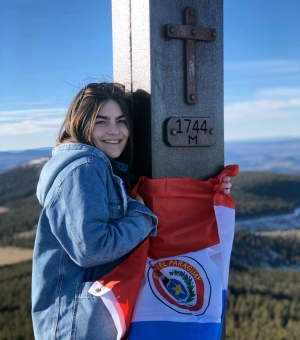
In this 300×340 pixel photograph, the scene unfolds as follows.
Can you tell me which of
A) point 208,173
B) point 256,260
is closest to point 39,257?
point 208,173

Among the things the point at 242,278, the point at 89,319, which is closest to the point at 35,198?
the point at 242,278

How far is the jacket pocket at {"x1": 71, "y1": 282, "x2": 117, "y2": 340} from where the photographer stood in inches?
53.8

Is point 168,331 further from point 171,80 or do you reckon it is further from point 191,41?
point 191,41

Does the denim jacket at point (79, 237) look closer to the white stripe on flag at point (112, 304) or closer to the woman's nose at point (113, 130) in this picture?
the white stripe on flag at point (112, 304)

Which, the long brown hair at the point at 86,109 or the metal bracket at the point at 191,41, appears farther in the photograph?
the metal bracket at the point at 191,41

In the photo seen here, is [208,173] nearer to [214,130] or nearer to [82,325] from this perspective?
[214,130]

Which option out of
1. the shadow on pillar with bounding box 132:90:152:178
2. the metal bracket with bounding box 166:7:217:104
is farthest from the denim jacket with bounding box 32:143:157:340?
the metal bracket with bounding box 166:7:217:104

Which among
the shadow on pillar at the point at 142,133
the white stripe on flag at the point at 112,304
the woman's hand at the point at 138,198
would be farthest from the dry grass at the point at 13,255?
the white stripe on flag at the point at 112,304

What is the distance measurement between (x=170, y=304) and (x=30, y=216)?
76.6 inches

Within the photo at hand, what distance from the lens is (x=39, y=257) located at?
145 centimetres

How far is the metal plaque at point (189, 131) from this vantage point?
1653 mm

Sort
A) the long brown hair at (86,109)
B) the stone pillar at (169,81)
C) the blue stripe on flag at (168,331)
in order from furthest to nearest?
the stone pillar at (169,81), the long brown hair at (86,109), the blue stripe on flag at (168,331)

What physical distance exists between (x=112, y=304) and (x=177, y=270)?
0.84ft

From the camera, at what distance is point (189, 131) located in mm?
1694
